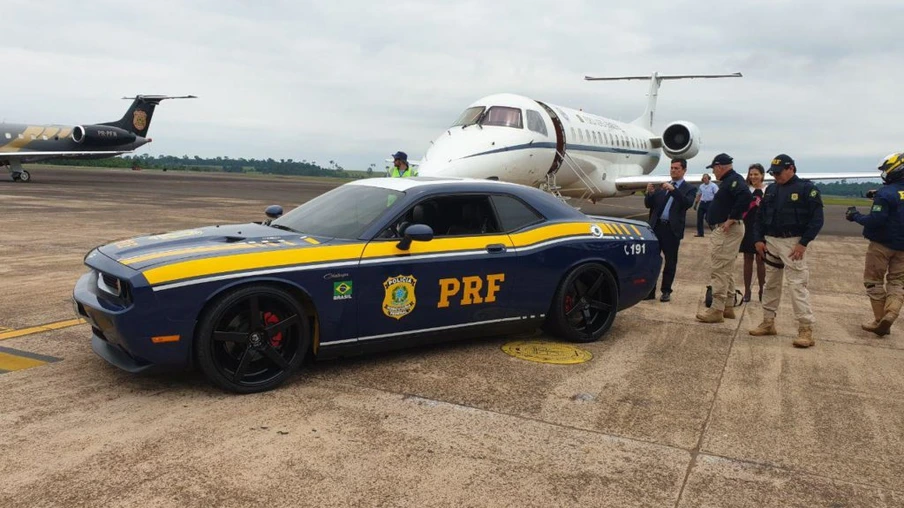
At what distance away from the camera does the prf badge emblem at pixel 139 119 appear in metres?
40.6

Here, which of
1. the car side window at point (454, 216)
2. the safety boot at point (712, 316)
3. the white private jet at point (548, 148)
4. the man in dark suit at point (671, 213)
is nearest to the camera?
the car side window at point (454, 216)

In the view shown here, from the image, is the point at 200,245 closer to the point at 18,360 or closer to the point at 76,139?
the point at 18,360

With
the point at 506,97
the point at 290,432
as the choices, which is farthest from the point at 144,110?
the point at 290,432

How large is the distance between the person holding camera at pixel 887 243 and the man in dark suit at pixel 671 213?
5.67 feet

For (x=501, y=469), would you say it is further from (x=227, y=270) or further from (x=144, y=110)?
(x=144, y=110)

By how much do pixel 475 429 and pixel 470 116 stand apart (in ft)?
40.2

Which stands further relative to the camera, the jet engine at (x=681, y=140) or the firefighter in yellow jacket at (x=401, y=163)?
the jet engine at (x=681, y=140)

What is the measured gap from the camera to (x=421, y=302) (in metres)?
4.80

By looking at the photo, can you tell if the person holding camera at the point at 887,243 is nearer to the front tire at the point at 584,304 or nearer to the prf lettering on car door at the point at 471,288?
the front tire at the point at 584,304

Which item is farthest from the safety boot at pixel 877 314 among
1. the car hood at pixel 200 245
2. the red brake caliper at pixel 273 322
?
the red brake caliper at pixel 273 322

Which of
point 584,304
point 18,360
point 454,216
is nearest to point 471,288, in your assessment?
point 454,216

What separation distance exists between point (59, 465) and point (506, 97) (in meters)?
13.7

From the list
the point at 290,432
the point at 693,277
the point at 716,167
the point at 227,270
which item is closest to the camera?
the point at 290,432

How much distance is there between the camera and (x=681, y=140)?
75.7 feet
